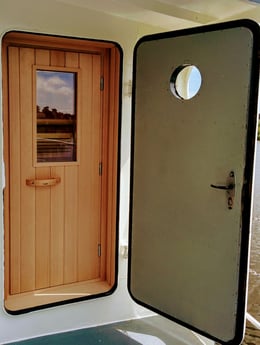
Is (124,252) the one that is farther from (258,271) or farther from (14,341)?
(258,271)

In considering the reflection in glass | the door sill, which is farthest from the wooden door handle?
the door sill

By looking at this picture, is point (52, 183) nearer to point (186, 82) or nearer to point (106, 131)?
point (106, 131)

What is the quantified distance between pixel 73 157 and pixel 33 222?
49 cm

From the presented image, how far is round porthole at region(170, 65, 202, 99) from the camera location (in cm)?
221

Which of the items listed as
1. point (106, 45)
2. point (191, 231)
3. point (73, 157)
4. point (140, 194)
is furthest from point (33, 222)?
point (106, 45)

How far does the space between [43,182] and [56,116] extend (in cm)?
42

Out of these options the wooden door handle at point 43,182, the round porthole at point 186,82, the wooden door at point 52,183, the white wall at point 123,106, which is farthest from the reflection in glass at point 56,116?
the round porthole at point 186,82

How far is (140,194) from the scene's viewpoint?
2547 millimetres

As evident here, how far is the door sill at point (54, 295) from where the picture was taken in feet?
8.41

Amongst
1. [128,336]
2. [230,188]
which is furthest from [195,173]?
[128,336]

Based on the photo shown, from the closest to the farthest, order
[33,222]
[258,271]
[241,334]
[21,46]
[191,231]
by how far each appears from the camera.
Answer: [241,334] < [191,231] < [21,46] < [33,222] < [258,271]

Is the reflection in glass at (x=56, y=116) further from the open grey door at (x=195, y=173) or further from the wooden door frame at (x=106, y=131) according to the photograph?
the open grey door at (x=195, y=173)

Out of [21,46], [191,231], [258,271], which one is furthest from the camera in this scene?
[258,271]

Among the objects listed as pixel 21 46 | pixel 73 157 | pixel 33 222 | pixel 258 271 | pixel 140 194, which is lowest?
pixel 258 271
